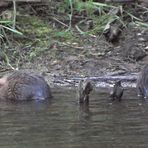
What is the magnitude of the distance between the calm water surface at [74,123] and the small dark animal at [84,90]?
11 cm

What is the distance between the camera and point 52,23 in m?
14.4

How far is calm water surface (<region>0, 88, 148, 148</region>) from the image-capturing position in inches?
277

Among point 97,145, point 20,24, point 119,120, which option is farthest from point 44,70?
point 97,145

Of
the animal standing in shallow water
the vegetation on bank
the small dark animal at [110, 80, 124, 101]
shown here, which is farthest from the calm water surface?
the vegetation on bank

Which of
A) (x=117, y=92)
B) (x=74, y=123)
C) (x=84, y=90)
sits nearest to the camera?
(x=74, y=123)

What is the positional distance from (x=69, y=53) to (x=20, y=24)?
138cm

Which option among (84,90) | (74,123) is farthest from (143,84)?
(74,123)

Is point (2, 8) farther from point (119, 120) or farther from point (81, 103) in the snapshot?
point (119, 120)

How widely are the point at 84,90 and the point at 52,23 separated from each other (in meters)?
5.11

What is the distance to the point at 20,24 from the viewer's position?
14.1 metres

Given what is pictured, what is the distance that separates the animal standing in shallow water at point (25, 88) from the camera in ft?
33.2

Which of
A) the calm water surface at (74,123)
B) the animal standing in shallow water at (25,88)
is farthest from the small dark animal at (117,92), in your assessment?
the animal standing in shallow water at (25,88)

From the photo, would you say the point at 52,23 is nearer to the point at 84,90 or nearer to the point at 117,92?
the point at 117,92

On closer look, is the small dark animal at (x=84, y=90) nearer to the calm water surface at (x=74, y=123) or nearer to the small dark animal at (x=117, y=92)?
the calm water surface at (x=74, y=123)
